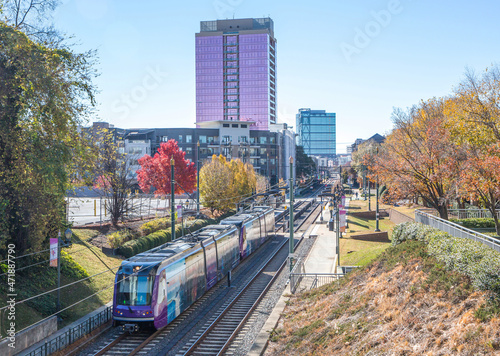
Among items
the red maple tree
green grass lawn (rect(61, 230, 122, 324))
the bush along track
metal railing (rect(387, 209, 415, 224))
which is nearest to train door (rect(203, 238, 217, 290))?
green grass lawn (rect(61, 230, 122, 324))

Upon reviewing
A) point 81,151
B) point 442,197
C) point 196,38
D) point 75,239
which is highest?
point 196,38

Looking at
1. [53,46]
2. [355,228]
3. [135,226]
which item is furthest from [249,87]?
[53,46]

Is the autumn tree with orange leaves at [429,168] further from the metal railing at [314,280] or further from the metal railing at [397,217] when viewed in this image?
the metal railing at [397,217]

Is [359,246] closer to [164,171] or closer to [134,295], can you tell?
[134,295]

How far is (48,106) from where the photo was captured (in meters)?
20.1

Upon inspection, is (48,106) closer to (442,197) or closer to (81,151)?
(81,151)

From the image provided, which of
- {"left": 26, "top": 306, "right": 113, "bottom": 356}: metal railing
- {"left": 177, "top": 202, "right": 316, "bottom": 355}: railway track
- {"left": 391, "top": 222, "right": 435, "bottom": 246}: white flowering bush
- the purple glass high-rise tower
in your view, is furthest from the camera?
the purple glass high-rise tower

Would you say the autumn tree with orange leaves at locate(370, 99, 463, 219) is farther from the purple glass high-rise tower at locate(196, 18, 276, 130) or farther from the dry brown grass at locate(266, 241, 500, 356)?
the purple glass high-rise tower at locate(196, 18, 276, 130)

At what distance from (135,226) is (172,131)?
64753mm

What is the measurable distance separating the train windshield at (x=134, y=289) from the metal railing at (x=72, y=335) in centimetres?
155

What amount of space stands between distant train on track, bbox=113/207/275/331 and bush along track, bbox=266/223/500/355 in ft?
15.3

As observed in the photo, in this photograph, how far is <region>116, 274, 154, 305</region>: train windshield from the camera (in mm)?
17141

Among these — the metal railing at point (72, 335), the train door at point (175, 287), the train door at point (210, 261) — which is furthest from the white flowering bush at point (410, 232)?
the metal railing at point (72, 335)

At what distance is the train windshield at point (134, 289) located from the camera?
17141 millimetres
